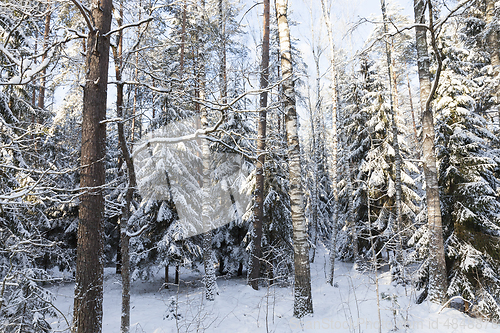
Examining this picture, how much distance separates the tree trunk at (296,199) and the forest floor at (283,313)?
0.42m

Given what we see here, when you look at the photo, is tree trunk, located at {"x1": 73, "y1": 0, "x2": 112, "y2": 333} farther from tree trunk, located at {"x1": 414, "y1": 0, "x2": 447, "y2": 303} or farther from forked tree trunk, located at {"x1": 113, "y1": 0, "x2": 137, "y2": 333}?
tree trunk, located at {"x1": 414, "y1": 0, "x2": 447, "y2": 303}

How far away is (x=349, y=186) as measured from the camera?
37.0 ft

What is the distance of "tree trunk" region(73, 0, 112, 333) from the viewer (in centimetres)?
335

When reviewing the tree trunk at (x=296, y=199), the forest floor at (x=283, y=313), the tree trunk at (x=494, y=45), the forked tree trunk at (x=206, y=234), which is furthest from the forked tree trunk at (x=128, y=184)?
the tree trunk at (x=494, y=45)

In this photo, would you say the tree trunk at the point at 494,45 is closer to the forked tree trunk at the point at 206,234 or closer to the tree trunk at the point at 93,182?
the forked tree trunk at the point at 206,234

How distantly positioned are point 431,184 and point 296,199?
3.40 meters

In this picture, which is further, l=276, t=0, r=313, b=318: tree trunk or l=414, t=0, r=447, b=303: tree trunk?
l=414, t=0, r=447, b=303: tree trunk

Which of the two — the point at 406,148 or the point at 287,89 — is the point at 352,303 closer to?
the point at 287,89

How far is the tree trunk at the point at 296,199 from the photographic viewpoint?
594 centimetres

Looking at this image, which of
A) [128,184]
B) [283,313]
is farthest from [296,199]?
[128,184]

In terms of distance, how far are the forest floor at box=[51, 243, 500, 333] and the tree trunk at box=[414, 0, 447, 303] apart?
0.69 metres

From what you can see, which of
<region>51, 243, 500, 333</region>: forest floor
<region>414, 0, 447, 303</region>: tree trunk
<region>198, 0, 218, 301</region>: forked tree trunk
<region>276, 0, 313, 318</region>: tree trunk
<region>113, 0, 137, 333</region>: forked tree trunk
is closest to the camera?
<region>113, 0, 137, 333</region>: forked tree trunk

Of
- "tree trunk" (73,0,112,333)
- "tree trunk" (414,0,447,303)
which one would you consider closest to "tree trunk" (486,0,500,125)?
"tree trunk" (414,0,447,303)

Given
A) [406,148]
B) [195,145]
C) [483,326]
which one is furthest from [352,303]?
[406,148]
